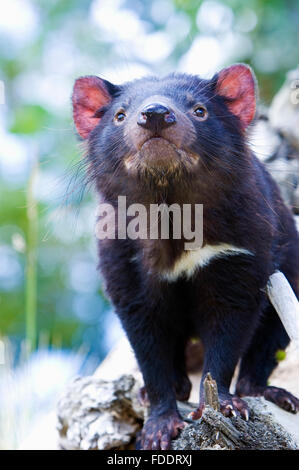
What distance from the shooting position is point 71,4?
9.75m

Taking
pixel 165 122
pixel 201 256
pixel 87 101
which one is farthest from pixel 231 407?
pixel 87 101

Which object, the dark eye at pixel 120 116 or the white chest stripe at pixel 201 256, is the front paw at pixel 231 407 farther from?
the dark eye at pixel 120 116

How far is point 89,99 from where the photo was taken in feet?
12.7

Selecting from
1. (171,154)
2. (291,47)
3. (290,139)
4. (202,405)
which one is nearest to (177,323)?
(202,405)

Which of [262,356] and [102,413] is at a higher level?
[262,356]

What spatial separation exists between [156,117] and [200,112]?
50cm

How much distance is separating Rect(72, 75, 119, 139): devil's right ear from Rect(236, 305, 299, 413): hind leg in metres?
1.70

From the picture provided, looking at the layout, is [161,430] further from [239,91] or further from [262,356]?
[239,91]

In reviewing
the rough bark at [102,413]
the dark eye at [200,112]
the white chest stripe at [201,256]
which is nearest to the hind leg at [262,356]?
the rough bark at [102,413]

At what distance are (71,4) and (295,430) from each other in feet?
26.1

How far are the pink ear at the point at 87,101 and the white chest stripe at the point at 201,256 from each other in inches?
37.5

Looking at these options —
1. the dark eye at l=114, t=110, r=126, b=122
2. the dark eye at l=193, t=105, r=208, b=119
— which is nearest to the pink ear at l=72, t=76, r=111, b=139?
the dark eye at l=114, t=110, r=126, b=122

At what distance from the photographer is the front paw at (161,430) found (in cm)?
354

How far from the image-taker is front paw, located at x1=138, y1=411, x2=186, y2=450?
3535mm
